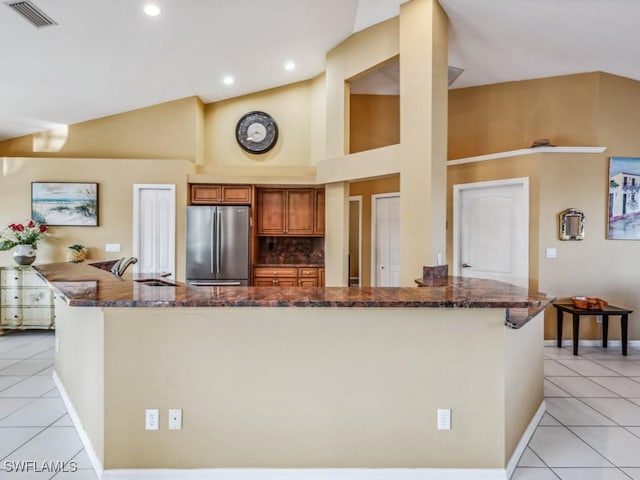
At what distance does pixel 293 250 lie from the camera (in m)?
6.04

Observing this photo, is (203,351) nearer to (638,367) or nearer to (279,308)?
(279,308)

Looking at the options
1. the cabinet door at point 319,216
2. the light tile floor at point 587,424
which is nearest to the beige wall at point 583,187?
the light tile floor at point 587,424

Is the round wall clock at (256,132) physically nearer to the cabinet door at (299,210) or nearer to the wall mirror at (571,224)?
the cabinet door at (299,210)

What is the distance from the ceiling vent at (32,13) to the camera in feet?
9.56

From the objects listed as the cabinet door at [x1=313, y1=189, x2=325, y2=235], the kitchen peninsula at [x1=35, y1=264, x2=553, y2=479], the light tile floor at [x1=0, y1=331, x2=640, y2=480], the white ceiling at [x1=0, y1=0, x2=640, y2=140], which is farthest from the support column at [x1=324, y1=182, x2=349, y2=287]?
the kitchen peninsula at [x1=35, y1=264, x2=553, y2=479]

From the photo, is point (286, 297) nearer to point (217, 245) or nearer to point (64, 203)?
point (217, 245)

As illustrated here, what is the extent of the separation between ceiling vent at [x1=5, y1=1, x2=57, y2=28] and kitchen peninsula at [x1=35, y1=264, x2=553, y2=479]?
261cm

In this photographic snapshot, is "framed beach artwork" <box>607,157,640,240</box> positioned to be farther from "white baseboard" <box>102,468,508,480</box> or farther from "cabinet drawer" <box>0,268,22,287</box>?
"cabinet drawer" <box>0,268,22,287</box>

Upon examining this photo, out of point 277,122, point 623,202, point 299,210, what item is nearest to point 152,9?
point 277,122

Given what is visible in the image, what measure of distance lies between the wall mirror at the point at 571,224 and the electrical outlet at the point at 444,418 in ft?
11.2

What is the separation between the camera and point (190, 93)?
5383mm

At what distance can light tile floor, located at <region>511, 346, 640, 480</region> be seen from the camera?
84.4 inches

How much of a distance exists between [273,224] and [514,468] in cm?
429

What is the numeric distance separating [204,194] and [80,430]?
347cm
